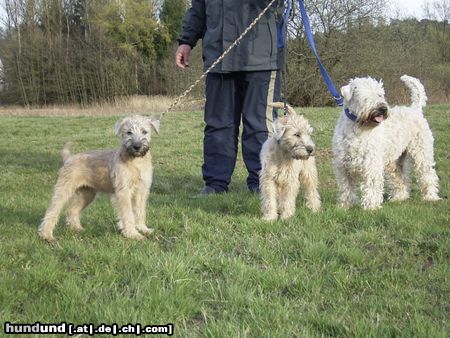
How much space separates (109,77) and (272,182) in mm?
37008

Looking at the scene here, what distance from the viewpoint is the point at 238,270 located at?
12.1ft

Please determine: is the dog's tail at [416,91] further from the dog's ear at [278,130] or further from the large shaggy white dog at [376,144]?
the dog's ear at [278,130]

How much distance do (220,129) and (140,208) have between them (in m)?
2.34

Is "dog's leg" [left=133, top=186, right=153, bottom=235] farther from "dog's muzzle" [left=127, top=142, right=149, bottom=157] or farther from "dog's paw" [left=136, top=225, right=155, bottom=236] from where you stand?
"dog's muzzle" [left=127, top=142, right=149, bottom=157]

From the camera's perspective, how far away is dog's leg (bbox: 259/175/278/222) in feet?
18.0

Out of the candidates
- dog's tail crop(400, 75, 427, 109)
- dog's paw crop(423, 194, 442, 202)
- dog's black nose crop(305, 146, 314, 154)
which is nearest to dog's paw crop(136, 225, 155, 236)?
dog's black nose crop(305, 146, 314, 154)

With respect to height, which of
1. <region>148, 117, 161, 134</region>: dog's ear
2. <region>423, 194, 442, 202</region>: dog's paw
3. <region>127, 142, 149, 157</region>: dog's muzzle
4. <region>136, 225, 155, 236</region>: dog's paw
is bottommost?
<region>423, 194, 442, 202</region>: dog's paw

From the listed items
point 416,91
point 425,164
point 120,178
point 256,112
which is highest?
point 416,91

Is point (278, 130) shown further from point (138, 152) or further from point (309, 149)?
point (138, 152)

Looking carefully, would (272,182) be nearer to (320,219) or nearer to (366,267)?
(320,219)

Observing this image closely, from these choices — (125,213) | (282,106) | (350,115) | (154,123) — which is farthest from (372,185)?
(125,213)

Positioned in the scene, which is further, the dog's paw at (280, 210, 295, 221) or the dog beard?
the dog's paw at (280, 210, 295, 221)

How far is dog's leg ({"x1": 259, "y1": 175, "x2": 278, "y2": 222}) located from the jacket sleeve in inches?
118

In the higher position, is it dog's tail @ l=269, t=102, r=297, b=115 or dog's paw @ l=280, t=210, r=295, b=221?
dog's tail @ l=269, t=102, r=297, b=115
